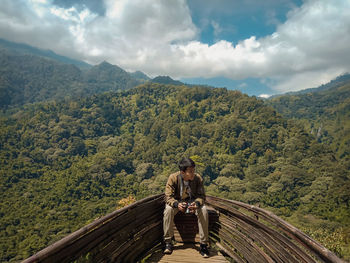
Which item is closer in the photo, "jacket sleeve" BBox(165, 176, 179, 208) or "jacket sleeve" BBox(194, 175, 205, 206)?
"jacket sleeve" BBox(165, 176, 179, 208)

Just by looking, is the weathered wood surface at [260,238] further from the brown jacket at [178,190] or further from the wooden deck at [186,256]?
the brown jacket at [178,190]

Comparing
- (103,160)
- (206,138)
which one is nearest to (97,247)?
(103,160)

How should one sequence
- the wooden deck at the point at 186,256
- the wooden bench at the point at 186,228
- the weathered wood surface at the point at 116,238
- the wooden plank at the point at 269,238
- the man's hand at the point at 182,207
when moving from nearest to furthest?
the weathered wood surface at the point at 116,238, the wooden plank at the point at 269,238, the wooden deck at the point at 186,256, the man's hand at the point at 182,207, the wooden bench at the point at 186,228

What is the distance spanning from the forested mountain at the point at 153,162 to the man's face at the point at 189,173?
29.2 meters

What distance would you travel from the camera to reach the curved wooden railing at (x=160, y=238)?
188 centimetres

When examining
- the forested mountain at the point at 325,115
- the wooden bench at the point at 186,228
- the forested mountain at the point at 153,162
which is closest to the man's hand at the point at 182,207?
the wooden bench at the point at 186,228

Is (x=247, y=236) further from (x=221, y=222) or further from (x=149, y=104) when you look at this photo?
(x=149, y=104)

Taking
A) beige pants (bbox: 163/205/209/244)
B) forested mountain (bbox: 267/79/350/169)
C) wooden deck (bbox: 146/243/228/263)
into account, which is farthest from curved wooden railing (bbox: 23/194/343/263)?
forested mountain (bbox: 267/79/350/169)

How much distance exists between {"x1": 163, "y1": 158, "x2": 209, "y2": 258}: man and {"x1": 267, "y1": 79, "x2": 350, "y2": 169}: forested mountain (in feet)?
250

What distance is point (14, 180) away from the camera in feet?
212

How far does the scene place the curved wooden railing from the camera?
1881 millimetres

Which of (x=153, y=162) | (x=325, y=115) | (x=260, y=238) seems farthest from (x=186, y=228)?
(x=325, y=115)

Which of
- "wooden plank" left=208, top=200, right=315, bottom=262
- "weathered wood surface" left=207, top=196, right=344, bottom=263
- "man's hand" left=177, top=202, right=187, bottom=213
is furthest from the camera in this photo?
"man's hand" left=177, top=202, right=187, bottom=213

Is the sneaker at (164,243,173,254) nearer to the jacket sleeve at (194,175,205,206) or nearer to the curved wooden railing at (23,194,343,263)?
the curved wooden railing at (23,194,343,263)
